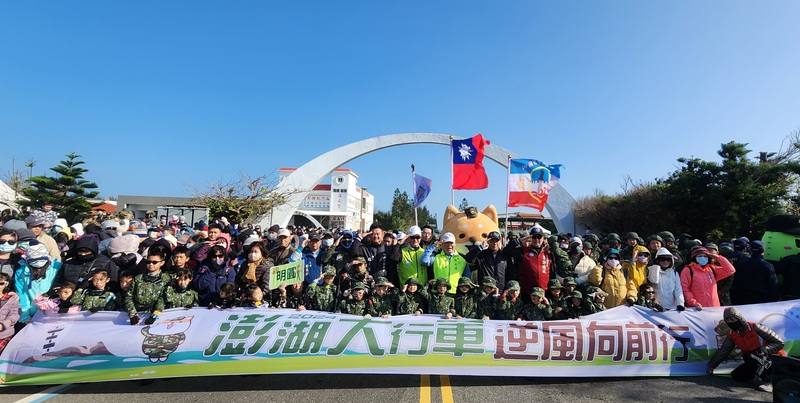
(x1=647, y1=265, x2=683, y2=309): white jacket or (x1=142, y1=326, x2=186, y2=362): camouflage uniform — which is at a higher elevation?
(x1=647, y1=265, x2=683, y2=309): white jacket

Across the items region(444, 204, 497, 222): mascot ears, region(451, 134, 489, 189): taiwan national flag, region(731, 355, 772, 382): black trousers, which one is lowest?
region(731, 355, 772, 382): black trousers

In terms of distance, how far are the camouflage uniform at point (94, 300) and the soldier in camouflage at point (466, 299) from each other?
400cm

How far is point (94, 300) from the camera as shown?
446cm

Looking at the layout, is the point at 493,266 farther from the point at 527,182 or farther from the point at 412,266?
the point at 527,182

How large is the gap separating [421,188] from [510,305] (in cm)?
1025

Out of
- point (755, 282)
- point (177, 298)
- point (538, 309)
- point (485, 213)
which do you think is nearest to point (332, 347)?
point (177, 298)

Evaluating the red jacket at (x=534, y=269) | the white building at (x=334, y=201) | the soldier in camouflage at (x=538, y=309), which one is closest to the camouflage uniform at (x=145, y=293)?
the soldier in camouflage at (x=538, y=309)

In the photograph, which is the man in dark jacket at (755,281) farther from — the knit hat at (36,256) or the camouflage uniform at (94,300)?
the knit hat at (36,256)

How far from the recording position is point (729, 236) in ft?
58.6

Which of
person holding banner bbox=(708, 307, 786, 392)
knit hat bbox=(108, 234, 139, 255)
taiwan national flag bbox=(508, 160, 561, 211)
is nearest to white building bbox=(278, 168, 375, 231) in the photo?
taiwan national flag bbox=(508, 160, 561, 211)

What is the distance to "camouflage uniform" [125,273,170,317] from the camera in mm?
4512

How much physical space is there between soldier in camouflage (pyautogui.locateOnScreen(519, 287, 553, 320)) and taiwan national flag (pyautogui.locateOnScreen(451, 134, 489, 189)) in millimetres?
9857

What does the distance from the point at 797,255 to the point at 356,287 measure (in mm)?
6038

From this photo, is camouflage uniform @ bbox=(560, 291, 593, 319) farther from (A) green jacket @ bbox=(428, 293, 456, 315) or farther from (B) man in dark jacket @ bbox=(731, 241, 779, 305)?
(B) man in dark jacket @ bbox=(731, 241, 779, 305)
